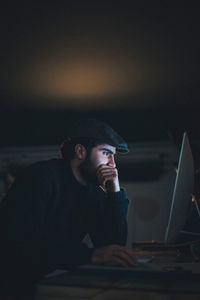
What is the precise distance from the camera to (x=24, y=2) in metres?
1.47

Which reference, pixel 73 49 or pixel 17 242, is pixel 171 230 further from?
pixel 73 49

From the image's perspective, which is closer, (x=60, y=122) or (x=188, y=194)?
(x=188, y=194)

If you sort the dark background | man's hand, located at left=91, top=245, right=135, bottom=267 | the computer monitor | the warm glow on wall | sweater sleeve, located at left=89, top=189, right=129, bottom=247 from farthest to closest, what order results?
the warm glow on wall < sweater sleeve, located at left=89, top=189, right=129, bottom=247 < the dark background < the computer monitor < man's hand, located at left=91, top=245, right=135, bottom=267

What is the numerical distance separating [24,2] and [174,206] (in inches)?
34.3

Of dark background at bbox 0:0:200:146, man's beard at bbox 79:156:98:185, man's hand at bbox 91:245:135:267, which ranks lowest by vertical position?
man's hand at bbox 91:245:135:267

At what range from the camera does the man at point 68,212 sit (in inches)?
48.0

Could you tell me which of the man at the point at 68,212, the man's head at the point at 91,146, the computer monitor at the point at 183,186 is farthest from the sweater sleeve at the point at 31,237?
the man's head at the point at 91,146

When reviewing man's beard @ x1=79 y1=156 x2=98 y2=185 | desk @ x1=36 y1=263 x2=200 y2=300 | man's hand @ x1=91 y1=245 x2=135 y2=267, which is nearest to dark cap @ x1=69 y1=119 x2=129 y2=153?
man's beard @ x1=79 y1=156 x2=98 y2=185

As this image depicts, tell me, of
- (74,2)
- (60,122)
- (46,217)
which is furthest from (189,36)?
(60,122)

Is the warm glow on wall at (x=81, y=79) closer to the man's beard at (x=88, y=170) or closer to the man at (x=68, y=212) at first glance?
the man at (x=68, y=212)

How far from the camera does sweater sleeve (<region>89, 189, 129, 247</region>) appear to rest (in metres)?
1.88

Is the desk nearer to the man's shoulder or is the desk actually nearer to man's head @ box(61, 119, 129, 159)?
the man's shoulder

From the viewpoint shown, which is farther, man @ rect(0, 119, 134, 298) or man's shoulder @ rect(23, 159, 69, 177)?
man's shoulder @ rect(23, 159, 69, 177)

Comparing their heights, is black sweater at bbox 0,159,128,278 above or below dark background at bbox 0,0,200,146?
below
